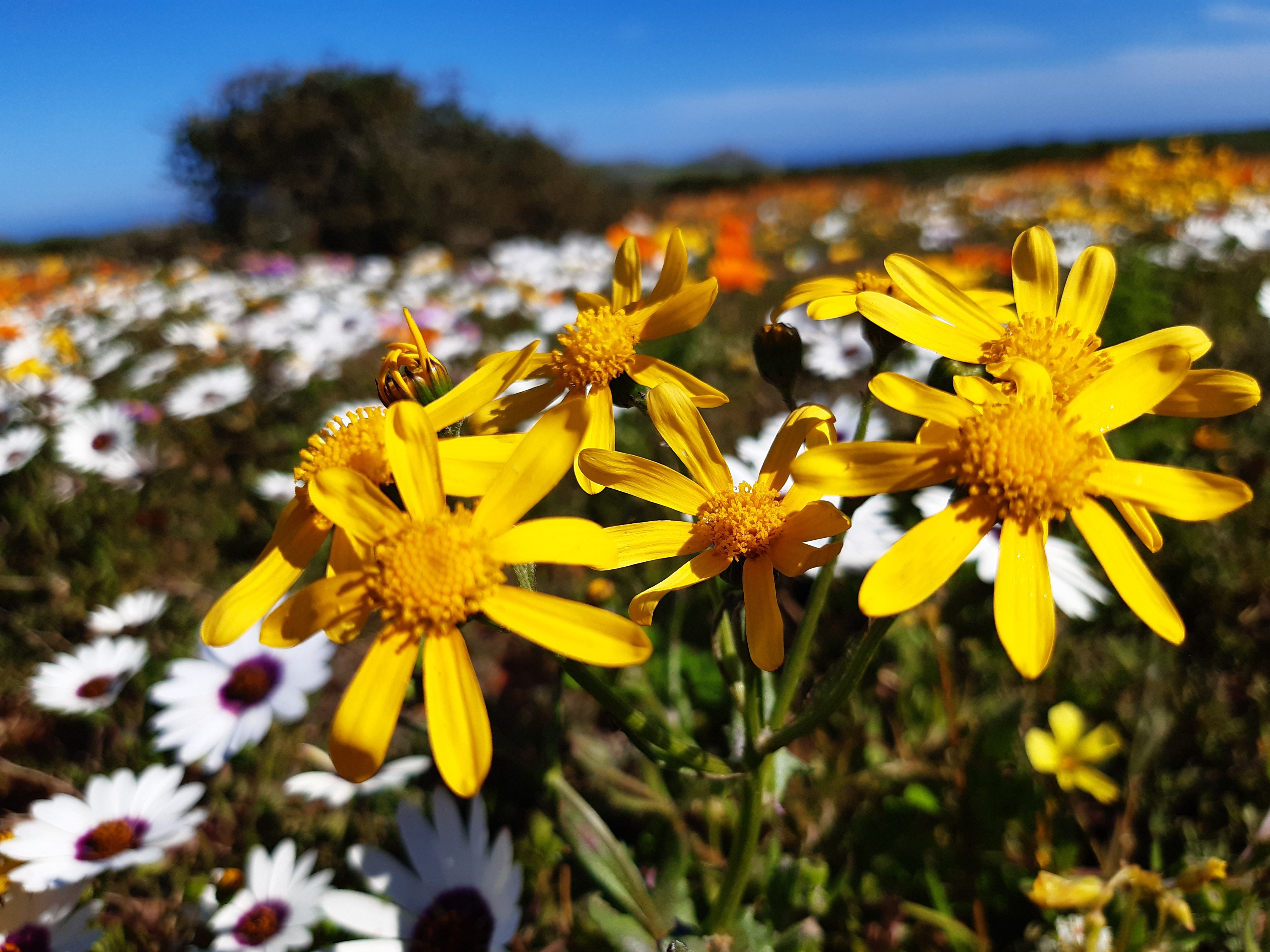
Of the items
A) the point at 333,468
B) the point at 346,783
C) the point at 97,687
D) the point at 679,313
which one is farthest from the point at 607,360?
the point at 97,687

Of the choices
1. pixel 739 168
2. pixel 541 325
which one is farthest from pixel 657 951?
pixel 739 168

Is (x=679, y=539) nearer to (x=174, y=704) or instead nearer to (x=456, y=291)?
(x=174, y=704)

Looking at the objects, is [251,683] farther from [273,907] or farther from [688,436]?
[688,436]

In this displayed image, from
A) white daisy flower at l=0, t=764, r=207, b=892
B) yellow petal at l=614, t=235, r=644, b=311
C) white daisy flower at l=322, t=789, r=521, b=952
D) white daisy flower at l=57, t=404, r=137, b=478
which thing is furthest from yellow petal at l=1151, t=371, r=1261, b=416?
white daisy flower at l=57, t=404, r=137, b=478

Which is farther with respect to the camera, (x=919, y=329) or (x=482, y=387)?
(x=482, y=387)

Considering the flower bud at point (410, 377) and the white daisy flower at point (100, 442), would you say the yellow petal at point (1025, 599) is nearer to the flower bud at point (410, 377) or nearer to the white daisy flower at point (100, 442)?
the flower bud at point (410, 377)

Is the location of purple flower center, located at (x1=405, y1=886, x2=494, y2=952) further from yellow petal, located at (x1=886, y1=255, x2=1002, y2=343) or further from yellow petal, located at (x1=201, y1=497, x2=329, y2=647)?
yellow petal, located at (x1=886, y1=255, x2=1002, y2=343)
